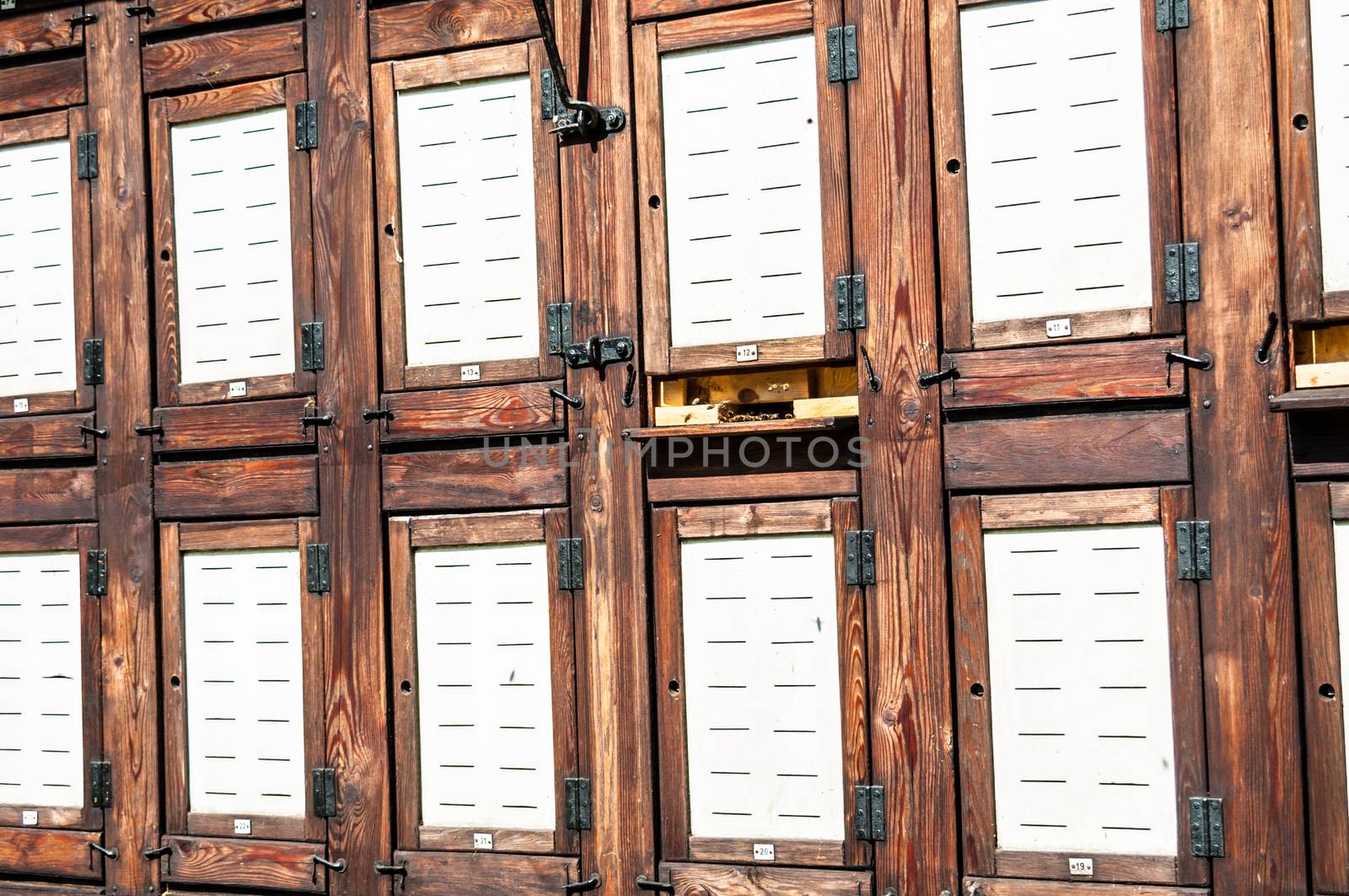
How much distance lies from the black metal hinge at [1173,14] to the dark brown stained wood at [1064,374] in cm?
100

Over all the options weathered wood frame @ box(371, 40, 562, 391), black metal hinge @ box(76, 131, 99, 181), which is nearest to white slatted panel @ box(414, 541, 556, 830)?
weathered wood frame @ box(371, 40, 562, 391)

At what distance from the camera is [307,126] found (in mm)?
5613

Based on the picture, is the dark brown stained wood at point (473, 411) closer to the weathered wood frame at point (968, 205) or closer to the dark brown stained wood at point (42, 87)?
the weathered wood frame at point (968, 205)

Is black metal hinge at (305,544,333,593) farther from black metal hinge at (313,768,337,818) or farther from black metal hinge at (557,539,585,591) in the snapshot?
black metal hinge at (557,539,585,591)

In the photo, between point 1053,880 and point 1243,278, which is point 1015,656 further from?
point 1243,278

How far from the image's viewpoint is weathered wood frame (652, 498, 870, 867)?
192 inches

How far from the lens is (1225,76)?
4492 mm

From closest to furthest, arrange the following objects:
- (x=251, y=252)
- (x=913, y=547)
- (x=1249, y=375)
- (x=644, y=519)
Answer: (x=1249, y=375), (x=913, y=547), (x=644, y=519), (x=251, y=252)

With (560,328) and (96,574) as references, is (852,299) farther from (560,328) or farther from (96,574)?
(96,574)

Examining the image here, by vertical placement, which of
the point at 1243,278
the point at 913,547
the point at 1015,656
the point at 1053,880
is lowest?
the point at 1053,880

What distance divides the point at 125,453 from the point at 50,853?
5.53 ft

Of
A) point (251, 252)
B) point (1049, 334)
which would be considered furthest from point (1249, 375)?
point (251, 252)

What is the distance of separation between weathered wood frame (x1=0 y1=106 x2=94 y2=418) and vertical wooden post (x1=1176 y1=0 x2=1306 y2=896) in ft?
14.2

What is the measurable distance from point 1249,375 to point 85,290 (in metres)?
4.56
